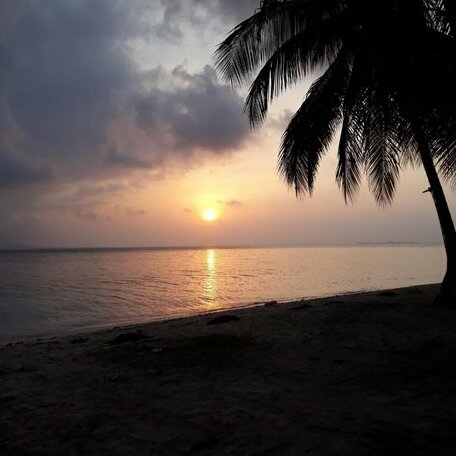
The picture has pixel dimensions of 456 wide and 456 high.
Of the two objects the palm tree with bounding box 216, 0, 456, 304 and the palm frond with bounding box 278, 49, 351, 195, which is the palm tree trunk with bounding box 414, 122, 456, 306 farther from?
the palm frond with bounding box 278, 49, 351, 195

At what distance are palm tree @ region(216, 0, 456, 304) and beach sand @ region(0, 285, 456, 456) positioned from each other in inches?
160

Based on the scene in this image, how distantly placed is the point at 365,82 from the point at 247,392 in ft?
23.6

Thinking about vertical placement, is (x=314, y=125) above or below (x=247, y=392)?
above

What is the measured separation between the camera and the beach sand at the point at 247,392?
378cm

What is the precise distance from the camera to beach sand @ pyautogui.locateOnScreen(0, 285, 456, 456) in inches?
149

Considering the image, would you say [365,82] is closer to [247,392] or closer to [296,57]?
[296,57]

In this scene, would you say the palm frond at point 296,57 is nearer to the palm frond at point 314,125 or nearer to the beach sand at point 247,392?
the palm frond at point 314,125

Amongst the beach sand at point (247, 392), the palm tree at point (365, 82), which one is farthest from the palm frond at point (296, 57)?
the beach sand at point (247, 392)

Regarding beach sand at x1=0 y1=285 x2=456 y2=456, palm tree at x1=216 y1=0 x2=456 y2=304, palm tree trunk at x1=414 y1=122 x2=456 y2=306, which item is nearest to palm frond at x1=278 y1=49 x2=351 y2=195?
palm tree at x1=216 y1=0 x2=456 y2=304

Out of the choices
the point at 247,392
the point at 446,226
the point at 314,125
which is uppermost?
the point at 314,125

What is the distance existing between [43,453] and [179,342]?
4487mm

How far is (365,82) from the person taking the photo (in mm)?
9141

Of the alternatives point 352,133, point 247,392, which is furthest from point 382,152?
point 247,392

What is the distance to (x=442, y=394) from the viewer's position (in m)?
4.67
